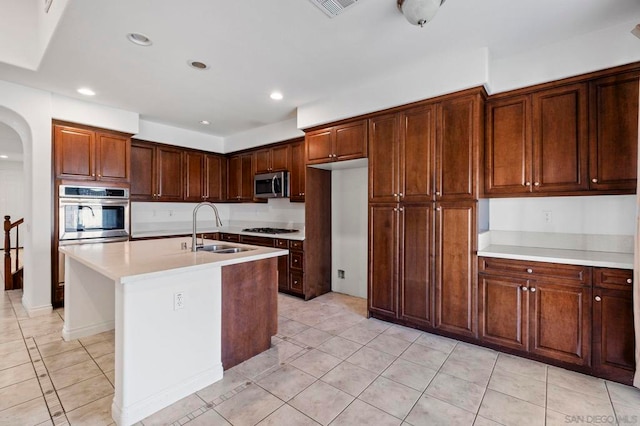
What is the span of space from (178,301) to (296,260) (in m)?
2.31

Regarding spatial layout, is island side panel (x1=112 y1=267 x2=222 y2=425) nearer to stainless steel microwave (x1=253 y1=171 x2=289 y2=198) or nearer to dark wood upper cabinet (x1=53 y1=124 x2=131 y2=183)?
stainless steel microwave (x1=253 y1=171 x2=289 y2=198)

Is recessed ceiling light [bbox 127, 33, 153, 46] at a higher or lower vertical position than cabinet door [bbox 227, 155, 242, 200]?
higher

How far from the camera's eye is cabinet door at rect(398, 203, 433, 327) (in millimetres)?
3010

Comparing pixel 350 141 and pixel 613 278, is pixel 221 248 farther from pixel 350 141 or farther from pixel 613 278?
pixel 613 278

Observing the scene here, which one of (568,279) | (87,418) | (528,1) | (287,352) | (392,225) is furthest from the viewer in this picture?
(392,225)

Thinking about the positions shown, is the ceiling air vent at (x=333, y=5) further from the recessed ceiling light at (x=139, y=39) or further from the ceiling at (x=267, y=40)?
the recessed ceiling light at (x=139, y=39)

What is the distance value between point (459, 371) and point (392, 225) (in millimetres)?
1468

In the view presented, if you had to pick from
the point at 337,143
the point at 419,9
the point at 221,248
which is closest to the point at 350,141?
the point at 337,143

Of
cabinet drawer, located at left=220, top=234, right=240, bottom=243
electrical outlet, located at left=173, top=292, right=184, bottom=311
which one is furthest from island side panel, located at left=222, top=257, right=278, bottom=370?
cabinet drawer, located at left=220, top=234, right=240, bottom=243

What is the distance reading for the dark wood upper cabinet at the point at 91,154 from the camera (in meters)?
3.76

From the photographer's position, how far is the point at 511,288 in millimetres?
2586

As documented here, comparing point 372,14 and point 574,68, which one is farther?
point 574,68

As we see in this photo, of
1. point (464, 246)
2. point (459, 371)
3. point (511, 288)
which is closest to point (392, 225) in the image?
point (464, 246)

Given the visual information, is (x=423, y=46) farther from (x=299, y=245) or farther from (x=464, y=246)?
(x=299, y=245)
